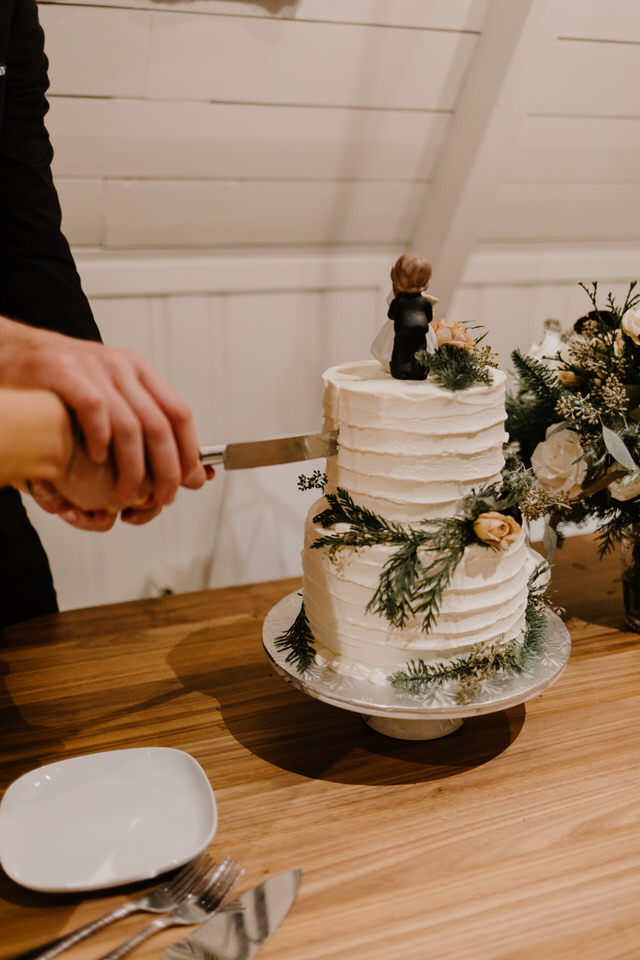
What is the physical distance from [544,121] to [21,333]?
54.3 inches

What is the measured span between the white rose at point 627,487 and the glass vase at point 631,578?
112 mm

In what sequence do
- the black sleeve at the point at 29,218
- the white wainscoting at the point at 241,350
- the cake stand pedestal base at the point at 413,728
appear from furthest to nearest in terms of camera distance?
1. the white wainscoting at the point at 241,350
2. the black sleeve at the point at 29,218
3. the cake stand pedestal base at the point at 413,728

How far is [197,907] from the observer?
0.70 m

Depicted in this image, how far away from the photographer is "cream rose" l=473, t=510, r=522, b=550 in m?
0.81

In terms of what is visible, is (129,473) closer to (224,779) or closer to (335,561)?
(335,561)

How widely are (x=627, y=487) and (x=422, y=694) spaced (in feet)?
1.47

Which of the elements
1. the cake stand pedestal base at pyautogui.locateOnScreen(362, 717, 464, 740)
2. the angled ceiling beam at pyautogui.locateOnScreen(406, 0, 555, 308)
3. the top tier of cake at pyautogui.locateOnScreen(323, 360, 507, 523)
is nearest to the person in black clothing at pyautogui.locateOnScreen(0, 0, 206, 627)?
the top tier of cake at pyautogui.locateOnScreen(323, 360, 507, 523)

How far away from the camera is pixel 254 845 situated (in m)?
0.78

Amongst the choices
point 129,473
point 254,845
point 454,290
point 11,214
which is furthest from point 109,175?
point 254,845

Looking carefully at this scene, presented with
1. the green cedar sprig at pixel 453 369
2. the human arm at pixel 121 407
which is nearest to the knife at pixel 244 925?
the human arm at pixel 121 407

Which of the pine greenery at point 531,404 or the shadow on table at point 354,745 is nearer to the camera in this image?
the shadow on table at point 354,745

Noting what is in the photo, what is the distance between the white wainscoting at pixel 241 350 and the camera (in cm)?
175

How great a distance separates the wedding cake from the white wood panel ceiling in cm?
86

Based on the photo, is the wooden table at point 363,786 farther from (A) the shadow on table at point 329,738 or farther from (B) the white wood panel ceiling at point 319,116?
(B) the white wood panel ceiling at point 319,116
